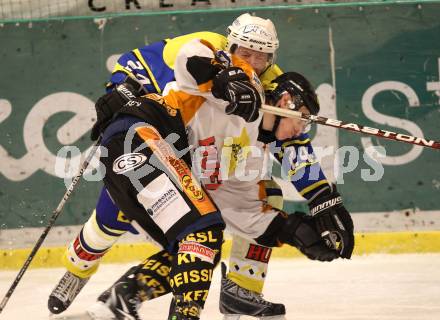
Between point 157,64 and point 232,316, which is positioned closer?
point 232,316

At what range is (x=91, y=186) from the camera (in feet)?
20.3

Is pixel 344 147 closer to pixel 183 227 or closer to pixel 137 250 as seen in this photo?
pixel 137 250

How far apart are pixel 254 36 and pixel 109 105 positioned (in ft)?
2.28

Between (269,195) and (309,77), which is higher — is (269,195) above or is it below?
below

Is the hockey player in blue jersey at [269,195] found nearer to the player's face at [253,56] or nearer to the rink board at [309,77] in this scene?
the player's face at [253,56]

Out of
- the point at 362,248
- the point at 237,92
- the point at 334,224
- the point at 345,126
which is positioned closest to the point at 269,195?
the point at 334,224

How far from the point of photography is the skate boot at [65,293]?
14.2 feet

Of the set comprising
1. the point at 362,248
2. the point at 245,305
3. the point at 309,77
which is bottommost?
the point at 362,248

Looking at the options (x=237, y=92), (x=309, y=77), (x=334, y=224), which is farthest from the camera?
(x=309, y=77)

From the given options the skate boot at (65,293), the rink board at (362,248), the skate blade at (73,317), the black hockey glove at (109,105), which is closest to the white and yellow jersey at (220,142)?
the black hockey glove at (109,105)

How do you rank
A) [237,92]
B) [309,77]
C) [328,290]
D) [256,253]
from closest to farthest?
1. [237,92]
2. [256,253]
3. [328,290]
4. [309,77]

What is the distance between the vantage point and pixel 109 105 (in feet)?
13.8

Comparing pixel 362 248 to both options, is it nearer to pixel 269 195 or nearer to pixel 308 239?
pixel 269 195

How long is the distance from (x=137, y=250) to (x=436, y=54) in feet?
7.15
